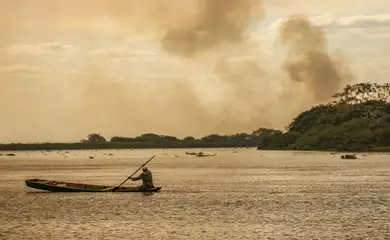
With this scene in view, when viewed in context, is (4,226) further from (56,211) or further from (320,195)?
(320,195)

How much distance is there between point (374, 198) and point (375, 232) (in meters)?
28.3

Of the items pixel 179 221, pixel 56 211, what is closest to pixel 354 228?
pixel 179 221

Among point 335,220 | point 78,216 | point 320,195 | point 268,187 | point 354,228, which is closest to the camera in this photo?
point 354,228

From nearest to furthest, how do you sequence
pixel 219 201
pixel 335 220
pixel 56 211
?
pixel 335 220, pixel 56 211, pixel 219 201

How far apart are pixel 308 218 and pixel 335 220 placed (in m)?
2.36

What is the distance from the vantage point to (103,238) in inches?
1916

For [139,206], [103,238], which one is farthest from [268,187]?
[103,238]

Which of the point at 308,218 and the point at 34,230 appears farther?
the point at 308,218

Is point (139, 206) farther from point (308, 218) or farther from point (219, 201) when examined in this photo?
point (308, 218)

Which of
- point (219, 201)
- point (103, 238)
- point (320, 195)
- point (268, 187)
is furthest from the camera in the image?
point (268, 187)

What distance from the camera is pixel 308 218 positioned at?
194ft

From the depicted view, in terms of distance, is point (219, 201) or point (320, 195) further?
point (320, 195)

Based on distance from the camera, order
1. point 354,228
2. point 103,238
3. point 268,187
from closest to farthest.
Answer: point 103,238, point 354,228, point 268,187

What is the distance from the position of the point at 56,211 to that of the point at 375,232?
2935cm
